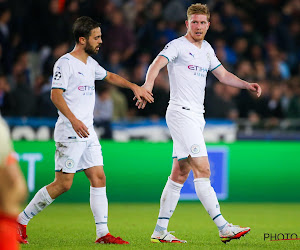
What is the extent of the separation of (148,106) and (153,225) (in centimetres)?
470

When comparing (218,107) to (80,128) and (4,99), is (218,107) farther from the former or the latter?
(80,128)

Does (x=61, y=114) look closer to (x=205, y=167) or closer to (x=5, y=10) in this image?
(x=205, y=167)

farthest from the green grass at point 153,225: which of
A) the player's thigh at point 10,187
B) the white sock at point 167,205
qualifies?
the player's thigh at point 10,187

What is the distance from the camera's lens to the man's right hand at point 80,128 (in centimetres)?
706

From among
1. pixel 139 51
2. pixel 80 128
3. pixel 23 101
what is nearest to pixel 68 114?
pixel 80 128

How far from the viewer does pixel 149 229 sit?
29.3ft

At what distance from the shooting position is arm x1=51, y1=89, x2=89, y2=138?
23.2ft

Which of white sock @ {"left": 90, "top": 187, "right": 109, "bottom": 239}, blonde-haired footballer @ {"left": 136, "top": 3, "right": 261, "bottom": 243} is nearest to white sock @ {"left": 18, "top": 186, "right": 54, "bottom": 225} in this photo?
white sock @ {"left": 90, "top": 187, "right": 109, "bottom": 239}

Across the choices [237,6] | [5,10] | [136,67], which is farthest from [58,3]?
[237,6]

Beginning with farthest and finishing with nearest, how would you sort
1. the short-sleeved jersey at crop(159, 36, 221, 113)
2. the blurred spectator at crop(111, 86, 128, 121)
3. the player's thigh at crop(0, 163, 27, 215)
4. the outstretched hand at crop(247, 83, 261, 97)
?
the blurred spectator at crop(111, 86, 128, 121), the outstretched hand at crop(247, 83, 261, 97), the short-sleeved jersey at crop(159, 36, 221, 113), the player's thigh at crop(0, 163, 27, 215)

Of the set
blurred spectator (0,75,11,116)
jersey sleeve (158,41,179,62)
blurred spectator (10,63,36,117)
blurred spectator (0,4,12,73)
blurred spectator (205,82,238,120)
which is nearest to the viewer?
jersey sleeve (158,41,179,62)

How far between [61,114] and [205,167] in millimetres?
1612

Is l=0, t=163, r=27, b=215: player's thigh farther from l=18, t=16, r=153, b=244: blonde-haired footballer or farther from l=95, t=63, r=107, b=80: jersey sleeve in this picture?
l=95, t=63, r=107, b=80: jersey sleeve

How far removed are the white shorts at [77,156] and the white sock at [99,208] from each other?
29 cm
